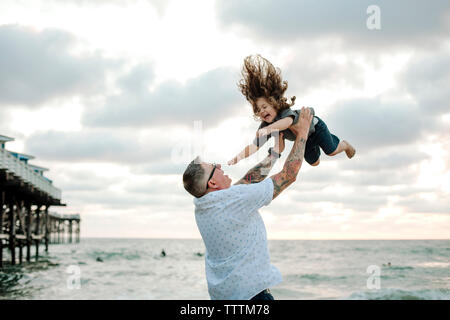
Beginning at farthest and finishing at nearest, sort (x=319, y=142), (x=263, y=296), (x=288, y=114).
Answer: (x=319, y=142) < (x=288, y=114) < (x=263, y=296)

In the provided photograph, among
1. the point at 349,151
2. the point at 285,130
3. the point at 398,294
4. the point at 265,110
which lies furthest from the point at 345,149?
the point at 398,294

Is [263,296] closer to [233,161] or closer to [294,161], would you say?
[294,161]

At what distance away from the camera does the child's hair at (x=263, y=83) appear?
10.6 ft

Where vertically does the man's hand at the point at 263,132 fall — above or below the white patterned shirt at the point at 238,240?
above

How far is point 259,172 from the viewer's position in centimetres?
312

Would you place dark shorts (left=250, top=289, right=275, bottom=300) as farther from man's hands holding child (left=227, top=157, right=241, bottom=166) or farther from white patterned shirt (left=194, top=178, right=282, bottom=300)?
man's hands holding child (left=227, top=157, right=241, bottom=166)

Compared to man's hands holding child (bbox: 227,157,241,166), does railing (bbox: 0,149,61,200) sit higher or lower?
higher

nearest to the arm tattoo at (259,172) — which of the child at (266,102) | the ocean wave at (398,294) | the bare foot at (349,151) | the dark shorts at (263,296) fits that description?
the child at (266,102)

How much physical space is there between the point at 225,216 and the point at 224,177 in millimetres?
278

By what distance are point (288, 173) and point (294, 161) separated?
0.10m

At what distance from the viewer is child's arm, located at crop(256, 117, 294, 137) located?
3092 millimetres

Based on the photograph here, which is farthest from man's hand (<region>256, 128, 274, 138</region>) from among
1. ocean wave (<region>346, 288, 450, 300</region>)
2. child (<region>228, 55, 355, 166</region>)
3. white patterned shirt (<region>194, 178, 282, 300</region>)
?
ocean wave (<region>346, 288, 450, 300</region>)

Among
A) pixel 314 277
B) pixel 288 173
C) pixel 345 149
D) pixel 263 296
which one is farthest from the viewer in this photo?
pixel 314 277

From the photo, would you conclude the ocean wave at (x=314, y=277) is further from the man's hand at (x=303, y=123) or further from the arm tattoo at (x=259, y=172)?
the man's hand at (x=303, y=123)
